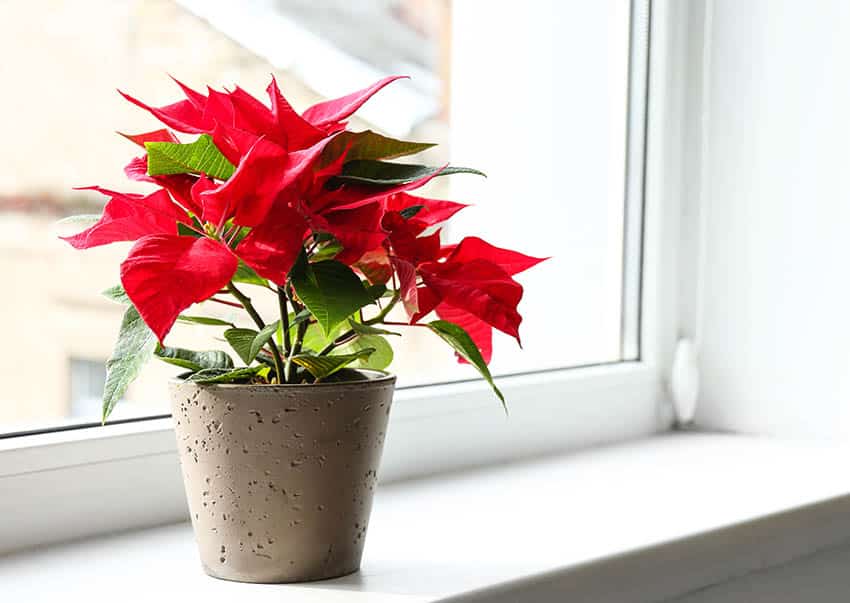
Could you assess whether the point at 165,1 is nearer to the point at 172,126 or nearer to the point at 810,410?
the point at 172,126

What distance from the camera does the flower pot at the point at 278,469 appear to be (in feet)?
2.30

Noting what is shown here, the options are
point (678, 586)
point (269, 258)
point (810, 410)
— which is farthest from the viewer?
point (810, 410)

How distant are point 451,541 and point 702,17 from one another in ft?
2.70

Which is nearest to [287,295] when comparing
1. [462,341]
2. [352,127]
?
[462,341]

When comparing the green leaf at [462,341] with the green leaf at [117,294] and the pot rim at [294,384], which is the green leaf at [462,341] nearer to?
the pot rim at [294,384]

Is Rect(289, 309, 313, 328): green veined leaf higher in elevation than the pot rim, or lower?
higher

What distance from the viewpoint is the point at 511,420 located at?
4.05ft

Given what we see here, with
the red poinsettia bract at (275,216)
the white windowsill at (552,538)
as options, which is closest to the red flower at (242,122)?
the red poinsettia bract at (275,216)

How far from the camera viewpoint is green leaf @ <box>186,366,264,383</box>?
71cm

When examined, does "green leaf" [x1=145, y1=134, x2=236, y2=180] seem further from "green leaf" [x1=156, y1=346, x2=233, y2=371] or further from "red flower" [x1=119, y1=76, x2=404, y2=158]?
"green leaf" [x1=156, y1=346, x2=233, y2=371]

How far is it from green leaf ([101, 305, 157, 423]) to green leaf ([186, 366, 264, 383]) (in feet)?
0.16

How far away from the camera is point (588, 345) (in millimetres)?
1422

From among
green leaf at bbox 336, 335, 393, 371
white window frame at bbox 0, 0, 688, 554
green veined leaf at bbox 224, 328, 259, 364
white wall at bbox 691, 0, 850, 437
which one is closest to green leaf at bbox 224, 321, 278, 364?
green veined leaf at bbox 224, 328, 259, 364

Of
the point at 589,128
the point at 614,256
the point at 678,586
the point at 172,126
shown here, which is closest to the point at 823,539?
the point at 678,586
